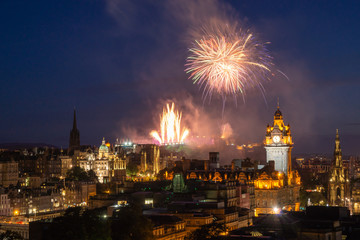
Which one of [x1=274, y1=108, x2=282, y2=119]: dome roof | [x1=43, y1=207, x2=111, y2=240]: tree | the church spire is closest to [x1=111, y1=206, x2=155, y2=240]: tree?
[x1=43, y1=207, x2=111, y2=240]: tree

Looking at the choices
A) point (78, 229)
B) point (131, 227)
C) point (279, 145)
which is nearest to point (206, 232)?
point (131, 227)

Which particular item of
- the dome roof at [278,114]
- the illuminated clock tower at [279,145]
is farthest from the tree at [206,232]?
the dome roof at [278,114]

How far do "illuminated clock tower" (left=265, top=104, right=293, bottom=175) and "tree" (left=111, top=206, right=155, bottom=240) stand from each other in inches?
2867

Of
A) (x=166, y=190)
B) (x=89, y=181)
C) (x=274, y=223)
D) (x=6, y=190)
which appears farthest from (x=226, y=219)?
(x=89, y=181)

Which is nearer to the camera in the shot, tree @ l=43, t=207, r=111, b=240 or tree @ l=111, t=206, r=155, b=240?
tree @ l=43, t=207, r=111, b=240

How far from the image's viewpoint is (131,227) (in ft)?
200

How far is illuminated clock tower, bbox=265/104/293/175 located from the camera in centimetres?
13175

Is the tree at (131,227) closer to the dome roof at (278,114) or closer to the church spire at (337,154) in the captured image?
the dome roof at (278,114)

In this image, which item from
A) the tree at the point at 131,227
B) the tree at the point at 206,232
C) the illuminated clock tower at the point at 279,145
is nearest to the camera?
the tree at the point at 131,227

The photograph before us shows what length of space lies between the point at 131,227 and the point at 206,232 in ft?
27.9

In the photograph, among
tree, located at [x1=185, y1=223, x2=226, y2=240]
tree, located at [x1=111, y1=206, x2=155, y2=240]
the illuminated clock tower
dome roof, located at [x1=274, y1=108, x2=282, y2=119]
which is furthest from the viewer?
dome roof, located at [x1=274, y1=108, x2=282, y2=119]

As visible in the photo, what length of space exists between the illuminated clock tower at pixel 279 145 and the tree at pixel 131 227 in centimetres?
7283

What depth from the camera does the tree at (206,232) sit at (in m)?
64.4

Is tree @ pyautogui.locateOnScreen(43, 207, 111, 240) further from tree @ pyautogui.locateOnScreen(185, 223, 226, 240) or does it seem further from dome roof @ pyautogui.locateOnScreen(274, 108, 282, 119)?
dome roof @ pyautogui.locateOnScreen(274, 108, 282, 119)
